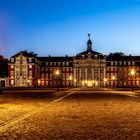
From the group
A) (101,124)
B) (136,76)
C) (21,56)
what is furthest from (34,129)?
(136,76)

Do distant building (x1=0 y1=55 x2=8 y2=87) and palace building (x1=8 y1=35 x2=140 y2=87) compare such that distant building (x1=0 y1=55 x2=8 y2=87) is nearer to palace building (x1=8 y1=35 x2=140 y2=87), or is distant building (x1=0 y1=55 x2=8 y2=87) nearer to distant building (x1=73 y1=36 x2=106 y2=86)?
palace building (x1=8 y1=35 x2=140 y2=87)

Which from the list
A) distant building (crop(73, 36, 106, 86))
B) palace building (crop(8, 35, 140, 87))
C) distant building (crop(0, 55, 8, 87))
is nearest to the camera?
distant building (crop(0, 55, 8, 87))

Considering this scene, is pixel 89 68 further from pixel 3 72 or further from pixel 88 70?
pixel 3 72

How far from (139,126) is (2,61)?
126m

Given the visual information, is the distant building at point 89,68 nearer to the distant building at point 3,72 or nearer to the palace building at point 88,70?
the palace building at point 88,70

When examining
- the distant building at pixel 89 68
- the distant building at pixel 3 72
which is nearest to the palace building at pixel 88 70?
the distant building at pixel 89 68

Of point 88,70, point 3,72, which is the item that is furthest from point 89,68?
point 3,72

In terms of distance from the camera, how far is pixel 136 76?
414 ft

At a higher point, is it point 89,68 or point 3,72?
point 89,68

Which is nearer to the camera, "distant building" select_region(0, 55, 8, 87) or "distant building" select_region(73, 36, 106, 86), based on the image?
"distant building" select_region(0, 55, 8, 87)

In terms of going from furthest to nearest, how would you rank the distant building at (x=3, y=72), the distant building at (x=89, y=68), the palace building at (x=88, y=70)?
the distant building at (x=89, y=68)
the palace building at (x=88, y=70)
the distant building at (x=3, y=72)

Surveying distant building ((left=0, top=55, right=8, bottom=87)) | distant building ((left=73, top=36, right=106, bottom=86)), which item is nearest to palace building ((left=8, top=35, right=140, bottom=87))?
distant building ((left=73, top=36, right=106, bottom=86))

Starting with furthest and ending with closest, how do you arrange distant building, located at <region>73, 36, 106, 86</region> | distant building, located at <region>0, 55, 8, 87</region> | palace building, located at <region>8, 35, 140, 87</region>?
distant building, located at <region>73, 36, 106, 86</region> → palace building, located at <region>8, 35, 140, 87</region> → distant building, located at <region>0, 55, 8, 87</region>

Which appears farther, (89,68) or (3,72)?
(89,68)
